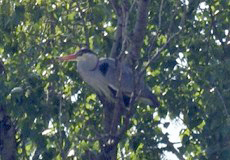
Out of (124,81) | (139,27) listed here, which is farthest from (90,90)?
(139,27)

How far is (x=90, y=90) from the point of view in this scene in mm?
10516

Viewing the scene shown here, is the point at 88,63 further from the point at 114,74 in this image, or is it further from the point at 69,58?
the point at 69,58

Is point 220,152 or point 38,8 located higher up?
point 38,8

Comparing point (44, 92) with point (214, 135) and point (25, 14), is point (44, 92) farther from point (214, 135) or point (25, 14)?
point (214, 135)

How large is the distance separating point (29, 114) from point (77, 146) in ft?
3.31

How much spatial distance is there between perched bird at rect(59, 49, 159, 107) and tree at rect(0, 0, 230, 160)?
4.5 inches

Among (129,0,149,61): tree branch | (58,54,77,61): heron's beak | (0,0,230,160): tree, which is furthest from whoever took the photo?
(58,54,77,61): heron's beak

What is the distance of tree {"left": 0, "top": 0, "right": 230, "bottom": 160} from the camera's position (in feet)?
31.8

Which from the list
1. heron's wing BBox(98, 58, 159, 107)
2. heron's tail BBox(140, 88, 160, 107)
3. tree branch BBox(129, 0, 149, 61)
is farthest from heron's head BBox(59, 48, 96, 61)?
tree branch BBox(129, 0, 149, 61)

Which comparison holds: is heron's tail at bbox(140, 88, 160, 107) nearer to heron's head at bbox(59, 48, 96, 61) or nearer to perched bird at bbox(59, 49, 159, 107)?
perched bird at bbox(59, 49, 159, 107)

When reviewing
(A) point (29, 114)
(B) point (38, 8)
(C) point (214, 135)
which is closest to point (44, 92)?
(A) point (29, 114)

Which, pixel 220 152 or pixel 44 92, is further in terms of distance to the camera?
pixel 44 92

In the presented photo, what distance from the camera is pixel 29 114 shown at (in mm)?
9844

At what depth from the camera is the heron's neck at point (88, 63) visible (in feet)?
34.8
